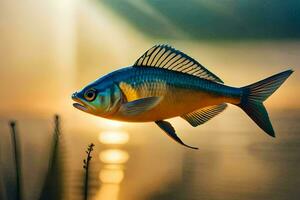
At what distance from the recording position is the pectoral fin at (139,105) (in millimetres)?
1559

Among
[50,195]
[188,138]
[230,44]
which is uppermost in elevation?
[230,44]

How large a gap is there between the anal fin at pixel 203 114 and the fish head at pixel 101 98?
0.21 meters

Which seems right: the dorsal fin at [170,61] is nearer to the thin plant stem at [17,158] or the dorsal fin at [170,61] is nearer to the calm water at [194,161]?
the calm water at [194,161]

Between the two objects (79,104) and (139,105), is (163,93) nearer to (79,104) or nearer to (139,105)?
(139,105)

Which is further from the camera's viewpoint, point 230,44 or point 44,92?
point 44,92

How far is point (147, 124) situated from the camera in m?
1.59

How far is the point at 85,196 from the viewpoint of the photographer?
1.66 metres

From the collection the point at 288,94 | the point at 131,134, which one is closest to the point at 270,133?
the point at 288,94

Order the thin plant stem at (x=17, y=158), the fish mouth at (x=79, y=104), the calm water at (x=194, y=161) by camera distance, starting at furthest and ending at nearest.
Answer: the thin plant stem at (x=17, y=158) < the fish mouth at (x=79, y=104) < the calm water at (x=194, y=161)

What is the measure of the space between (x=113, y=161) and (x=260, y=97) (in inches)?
19.0

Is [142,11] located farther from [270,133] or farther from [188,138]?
[270,133]

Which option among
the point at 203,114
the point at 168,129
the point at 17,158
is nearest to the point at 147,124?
the point at 168,129

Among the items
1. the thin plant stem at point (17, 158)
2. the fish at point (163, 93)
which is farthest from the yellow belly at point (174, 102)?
the thin plant stem at point (17, 158)

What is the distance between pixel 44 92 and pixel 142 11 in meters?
0.41
